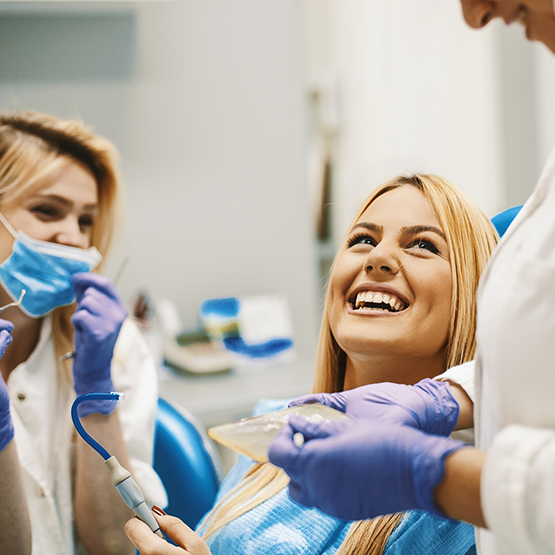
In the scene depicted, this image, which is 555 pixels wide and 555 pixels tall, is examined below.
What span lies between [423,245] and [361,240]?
5.2 inches

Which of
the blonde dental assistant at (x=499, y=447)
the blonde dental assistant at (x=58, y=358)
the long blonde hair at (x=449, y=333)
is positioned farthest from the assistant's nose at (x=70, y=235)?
the blonde dental assistant at (x=499, y=447)

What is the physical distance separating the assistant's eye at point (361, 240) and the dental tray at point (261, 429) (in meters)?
0.45

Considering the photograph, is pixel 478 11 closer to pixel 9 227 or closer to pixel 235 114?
pixel 9 227

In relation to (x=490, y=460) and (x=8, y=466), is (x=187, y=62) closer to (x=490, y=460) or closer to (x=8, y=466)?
(x=8, y=466)

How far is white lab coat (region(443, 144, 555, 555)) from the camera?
49cm

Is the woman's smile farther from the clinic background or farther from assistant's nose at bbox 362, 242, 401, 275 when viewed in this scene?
the clinic background

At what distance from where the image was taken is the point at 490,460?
0.51 meters

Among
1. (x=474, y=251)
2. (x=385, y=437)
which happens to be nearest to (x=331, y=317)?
(x=474, y=251)

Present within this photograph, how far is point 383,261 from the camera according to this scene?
3.29ft

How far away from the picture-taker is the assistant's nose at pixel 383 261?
1.00 metres

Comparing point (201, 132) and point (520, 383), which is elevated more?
point (201, 132)

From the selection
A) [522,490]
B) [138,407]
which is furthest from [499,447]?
[138,407]

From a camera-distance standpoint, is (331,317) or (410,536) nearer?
(410,536)

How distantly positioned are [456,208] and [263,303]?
5.15 ft
